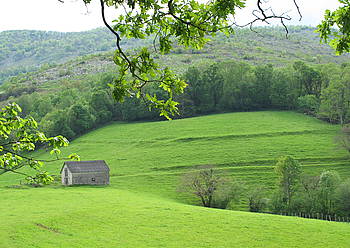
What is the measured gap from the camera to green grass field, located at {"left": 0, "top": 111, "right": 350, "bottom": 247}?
36719 millimetres

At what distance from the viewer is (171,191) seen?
205 ft

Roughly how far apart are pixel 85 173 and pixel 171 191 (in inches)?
654

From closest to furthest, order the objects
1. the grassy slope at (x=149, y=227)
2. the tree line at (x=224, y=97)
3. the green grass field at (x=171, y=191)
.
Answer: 1. the grassy slope at (x=149, y=227)
2. the green grass field at (x=171, y=191)
3. the tree line at (x=224, y=97)

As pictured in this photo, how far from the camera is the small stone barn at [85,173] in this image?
69562 mm

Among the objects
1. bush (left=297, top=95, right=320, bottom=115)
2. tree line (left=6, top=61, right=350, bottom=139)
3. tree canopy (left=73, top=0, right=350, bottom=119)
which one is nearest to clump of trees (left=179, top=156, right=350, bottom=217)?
bush (left=297, top=95, right=320, bottom=115)

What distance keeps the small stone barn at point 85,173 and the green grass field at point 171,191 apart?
107 inches

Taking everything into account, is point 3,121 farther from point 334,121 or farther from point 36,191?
point 334,121

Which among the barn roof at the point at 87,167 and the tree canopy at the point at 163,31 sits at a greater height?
the tree canopy at the point at 163,31

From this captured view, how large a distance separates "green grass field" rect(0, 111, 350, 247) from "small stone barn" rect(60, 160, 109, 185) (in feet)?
8.88

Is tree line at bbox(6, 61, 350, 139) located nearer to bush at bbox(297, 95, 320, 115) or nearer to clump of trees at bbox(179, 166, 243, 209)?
bush at bbox(297, 95, 320, 115)

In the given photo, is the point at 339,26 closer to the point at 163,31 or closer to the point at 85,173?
the point at 163,31

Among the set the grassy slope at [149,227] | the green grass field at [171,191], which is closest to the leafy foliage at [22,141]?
the grassy slope at [149,227]

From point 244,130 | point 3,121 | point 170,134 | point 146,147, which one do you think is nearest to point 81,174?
point 146,147

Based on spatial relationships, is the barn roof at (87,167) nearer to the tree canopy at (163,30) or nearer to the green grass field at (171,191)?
the green grass field at (171,191)
